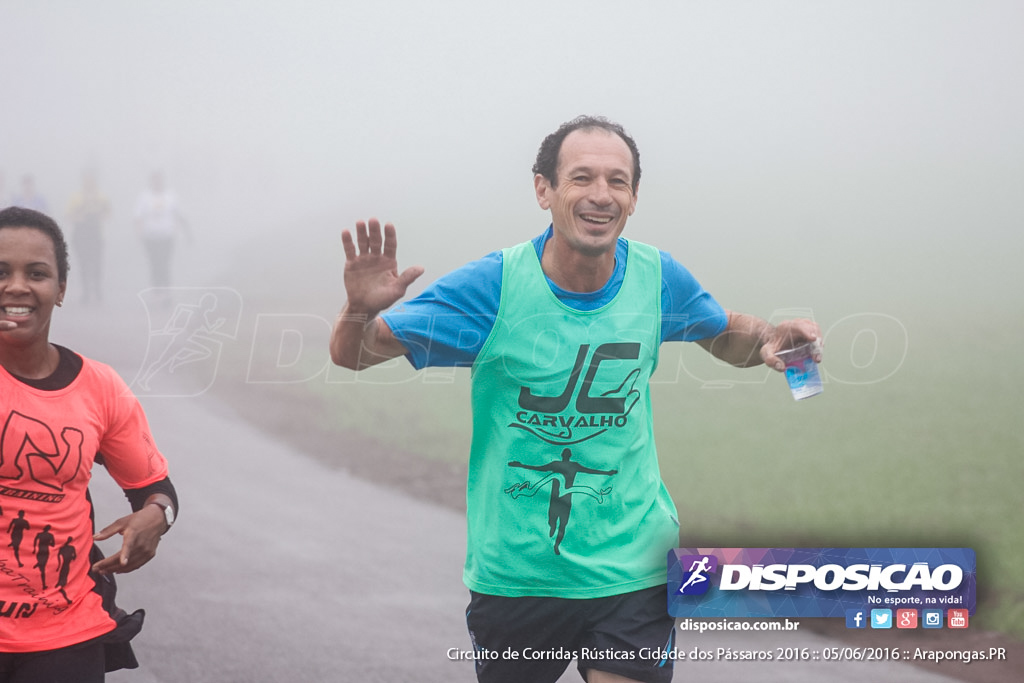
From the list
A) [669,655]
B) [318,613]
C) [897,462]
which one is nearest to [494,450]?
[669,655]

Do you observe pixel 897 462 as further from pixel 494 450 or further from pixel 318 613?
pixel 494 450

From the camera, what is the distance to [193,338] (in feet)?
20.7

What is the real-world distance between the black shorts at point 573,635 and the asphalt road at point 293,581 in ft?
4.65

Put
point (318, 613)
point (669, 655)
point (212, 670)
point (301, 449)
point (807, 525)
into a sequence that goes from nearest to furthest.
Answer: point (669, 655) → point (212, 670) → point (318, 613) → point (807, 525) → point (301, 449)

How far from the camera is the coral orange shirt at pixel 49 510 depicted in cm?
234

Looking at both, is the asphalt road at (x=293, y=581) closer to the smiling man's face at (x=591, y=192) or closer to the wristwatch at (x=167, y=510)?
the wristwatch at (x=167, y=510)

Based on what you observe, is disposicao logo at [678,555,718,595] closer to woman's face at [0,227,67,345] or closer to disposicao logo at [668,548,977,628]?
disposicao logo at [668,548,977,628]

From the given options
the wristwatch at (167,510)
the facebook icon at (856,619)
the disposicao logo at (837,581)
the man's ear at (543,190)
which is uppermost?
the man's ear at (543,190)

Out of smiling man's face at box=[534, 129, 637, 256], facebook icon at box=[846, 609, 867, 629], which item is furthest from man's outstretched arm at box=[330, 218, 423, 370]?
facebook icon at box=[846, 609, 867, 629]

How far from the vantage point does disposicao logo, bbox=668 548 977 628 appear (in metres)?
3.42

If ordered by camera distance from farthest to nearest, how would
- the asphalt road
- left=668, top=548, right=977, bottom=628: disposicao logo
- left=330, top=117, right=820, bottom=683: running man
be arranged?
the asphalt road
left=668, top=548, right=977, bottom=628: disposicao logo
left=330, top=117, right=820, bottom=683: running man

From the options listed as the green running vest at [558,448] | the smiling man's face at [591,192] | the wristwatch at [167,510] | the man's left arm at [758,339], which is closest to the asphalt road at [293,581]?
the man's left arm at [758,339]

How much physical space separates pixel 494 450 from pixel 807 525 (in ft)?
11.9

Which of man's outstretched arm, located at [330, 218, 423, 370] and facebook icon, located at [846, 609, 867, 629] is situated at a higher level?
man's outstretched arm, located at [330, 218, 423, 370]
